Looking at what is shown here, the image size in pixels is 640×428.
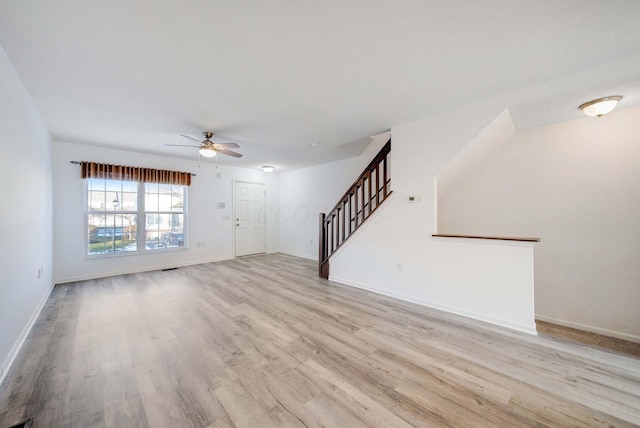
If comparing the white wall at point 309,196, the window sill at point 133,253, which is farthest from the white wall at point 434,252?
the window sill at point 133,253

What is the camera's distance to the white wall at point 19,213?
1892 millimetres

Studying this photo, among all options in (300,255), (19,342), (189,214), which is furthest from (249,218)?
(19,342)

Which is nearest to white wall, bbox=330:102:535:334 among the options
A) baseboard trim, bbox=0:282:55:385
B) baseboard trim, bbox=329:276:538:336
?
baseboard trim, bbox=329:276:538:336

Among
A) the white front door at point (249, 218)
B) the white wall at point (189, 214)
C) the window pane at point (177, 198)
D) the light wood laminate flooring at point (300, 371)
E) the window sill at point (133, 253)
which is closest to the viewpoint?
the light wood laminate flooring at point (300, 371)

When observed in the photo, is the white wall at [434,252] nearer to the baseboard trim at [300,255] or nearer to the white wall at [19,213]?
the baseboard trim at [300,255]

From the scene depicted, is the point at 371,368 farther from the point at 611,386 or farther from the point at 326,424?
the point at 611,386

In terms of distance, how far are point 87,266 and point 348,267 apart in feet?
16.5

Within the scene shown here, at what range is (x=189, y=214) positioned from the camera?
5586 millimetres

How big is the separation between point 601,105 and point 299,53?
3.22 metres

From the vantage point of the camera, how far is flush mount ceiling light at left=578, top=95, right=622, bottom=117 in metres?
2.36

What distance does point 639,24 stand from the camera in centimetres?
161

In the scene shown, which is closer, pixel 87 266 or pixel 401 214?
pixel 401 214

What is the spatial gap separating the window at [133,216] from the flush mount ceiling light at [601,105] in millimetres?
7056

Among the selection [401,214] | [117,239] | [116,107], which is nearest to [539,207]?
[401,214]
